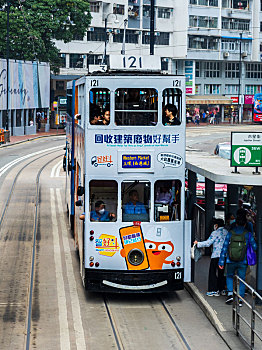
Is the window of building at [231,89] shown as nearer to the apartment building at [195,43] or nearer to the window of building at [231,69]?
the apartment building at [195,43]

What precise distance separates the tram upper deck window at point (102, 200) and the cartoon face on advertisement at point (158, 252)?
0.81m

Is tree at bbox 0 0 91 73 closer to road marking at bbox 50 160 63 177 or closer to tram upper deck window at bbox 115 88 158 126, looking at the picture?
road marking at bbox 50 160 63 177

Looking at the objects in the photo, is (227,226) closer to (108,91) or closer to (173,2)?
(108,91)

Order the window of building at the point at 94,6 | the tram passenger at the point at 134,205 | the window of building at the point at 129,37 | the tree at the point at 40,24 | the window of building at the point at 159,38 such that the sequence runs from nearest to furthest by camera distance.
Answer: the tram passenger at the point at 134,205, the tree at the point at 40,24, the window of building at the point at 94,6, the window of building at the point at 129,37, the window of building at the point at 159,38

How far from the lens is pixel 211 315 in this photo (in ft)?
41.1

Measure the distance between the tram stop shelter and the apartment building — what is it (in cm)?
5774

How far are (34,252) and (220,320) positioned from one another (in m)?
7.06

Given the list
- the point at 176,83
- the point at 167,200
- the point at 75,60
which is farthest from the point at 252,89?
the point at 167,200

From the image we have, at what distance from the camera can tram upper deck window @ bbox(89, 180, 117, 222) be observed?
44.0 ft

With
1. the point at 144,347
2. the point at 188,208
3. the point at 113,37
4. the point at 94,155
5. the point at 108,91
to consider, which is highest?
the point at 113,37

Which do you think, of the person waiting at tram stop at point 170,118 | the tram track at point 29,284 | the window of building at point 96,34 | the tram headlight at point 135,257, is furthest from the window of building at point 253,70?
the tram headlight at point 135,257

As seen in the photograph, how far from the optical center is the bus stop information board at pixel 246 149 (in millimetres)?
12609

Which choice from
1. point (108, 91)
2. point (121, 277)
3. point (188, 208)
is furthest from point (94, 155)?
point (188, 208)

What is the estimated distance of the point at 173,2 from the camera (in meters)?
81.8
